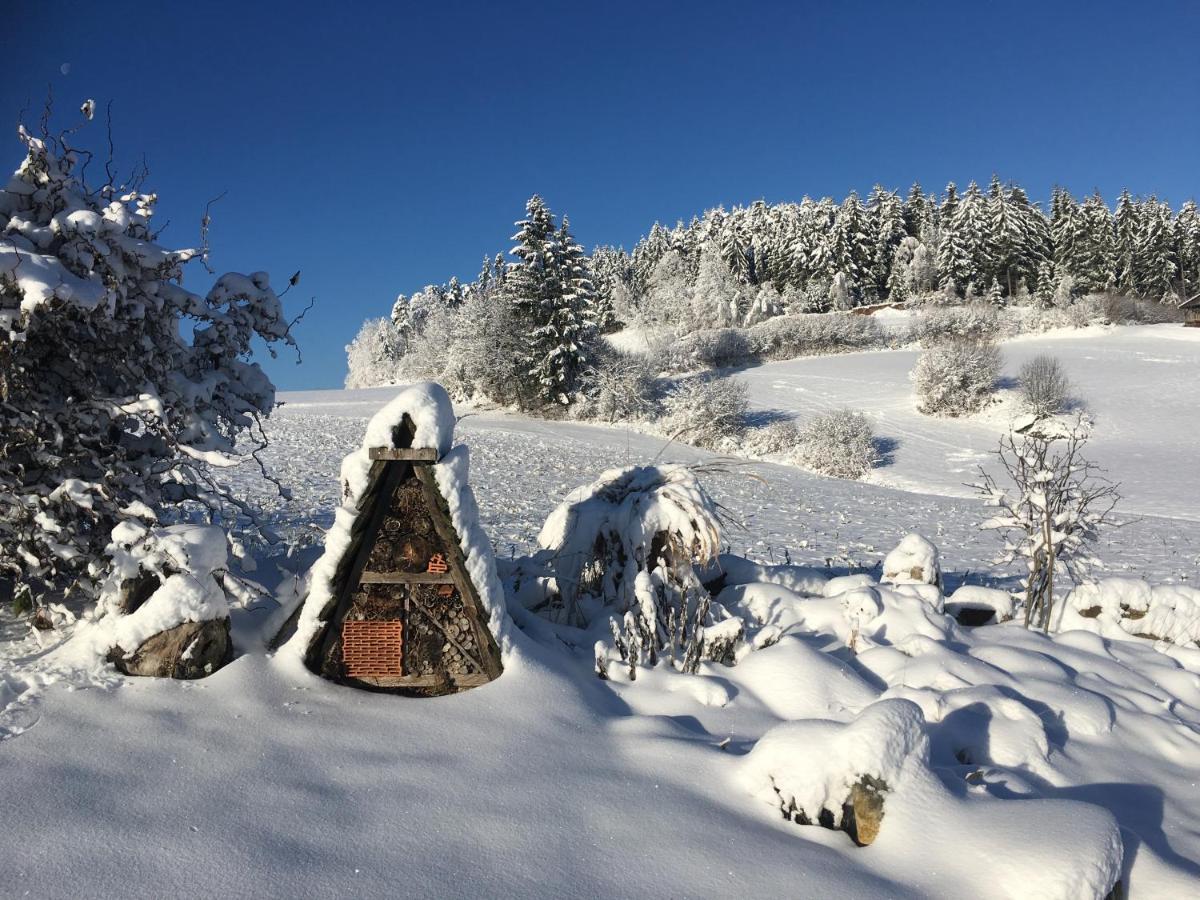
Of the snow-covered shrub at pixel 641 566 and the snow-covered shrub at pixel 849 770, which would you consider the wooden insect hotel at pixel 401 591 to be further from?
the snow-covered shrub at pixel 849 770

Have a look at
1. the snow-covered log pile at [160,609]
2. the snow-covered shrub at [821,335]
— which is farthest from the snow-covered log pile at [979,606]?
the snow-covered shrub at [821,335]

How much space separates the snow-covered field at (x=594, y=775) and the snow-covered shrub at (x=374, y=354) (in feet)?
225

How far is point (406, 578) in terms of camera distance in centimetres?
395

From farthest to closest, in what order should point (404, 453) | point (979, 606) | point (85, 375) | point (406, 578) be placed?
point (979, 606) < point (85, 375) < point (406, 578) < point (404, 453)

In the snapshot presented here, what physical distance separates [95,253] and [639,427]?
98.7 ft

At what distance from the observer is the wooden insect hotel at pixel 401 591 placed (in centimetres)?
379

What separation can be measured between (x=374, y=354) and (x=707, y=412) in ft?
186

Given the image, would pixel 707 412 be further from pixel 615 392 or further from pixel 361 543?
pixel 361 543

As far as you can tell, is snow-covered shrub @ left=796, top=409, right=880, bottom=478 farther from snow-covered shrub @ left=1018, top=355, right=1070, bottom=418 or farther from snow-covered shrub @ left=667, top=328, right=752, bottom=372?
snow-covered shrub @ left=667, top=328, right=752, bottom=372

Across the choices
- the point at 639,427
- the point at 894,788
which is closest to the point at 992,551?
the point at 894,788

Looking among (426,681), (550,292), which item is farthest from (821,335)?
(426,681)

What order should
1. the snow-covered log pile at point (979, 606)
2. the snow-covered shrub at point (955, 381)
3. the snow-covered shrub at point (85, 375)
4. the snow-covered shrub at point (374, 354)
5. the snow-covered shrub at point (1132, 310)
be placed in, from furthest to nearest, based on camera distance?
the snow-covered shrub at point (374, 354)
the snow-covered shrub at point (1132, 310)
the snow-covered shrub at point (955, 381)
the snow-covered log pile at point (979, 606)
the snow-covered shrub at point (85, 375)

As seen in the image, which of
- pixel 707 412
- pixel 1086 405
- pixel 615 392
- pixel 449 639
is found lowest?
pixel 449 639

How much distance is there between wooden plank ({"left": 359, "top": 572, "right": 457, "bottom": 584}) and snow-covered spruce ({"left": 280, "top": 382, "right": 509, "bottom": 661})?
0.16m
